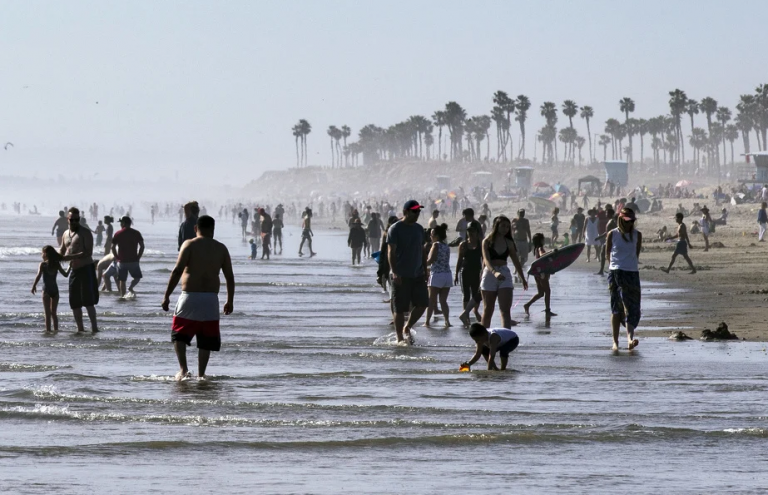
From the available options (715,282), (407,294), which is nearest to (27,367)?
(407,294)

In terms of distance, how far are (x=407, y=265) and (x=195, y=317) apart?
3151 millimetres

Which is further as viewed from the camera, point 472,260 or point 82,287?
point 472,260

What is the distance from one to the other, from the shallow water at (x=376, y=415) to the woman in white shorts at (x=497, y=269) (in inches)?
20.8

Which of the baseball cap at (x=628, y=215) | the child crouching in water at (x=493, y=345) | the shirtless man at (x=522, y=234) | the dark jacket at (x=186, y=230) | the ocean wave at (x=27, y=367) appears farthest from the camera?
the shirtless man at (x=522, y=234)

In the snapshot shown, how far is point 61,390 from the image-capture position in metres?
9.64

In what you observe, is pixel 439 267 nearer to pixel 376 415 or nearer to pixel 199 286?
pixel 199 286

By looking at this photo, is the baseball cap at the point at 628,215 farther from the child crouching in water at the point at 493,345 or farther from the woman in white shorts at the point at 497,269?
the child crouching in water at the point at 493,345

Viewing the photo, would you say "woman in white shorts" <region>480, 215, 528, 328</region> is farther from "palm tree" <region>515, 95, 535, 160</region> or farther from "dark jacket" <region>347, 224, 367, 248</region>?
"palm tree" <region>515, 95, 535, 160</region>

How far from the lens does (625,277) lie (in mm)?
12273

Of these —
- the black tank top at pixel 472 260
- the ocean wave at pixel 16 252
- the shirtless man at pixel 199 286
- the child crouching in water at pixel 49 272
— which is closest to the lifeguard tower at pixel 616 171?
the ocean wave at pixel 16 252

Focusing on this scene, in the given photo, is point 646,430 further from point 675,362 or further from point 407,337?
point 407,337

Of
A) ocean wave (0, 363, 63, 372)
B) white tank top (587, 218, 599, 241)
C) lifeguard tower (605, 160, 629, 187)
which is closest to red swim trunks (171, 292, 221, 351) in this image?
ocean wave (0, 363, 63, 372)

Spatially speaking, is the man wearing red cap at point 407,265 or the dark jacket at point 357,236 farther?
the dark jacket at point 357,236

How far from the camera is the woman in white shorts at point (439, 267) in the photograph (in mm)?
14719
